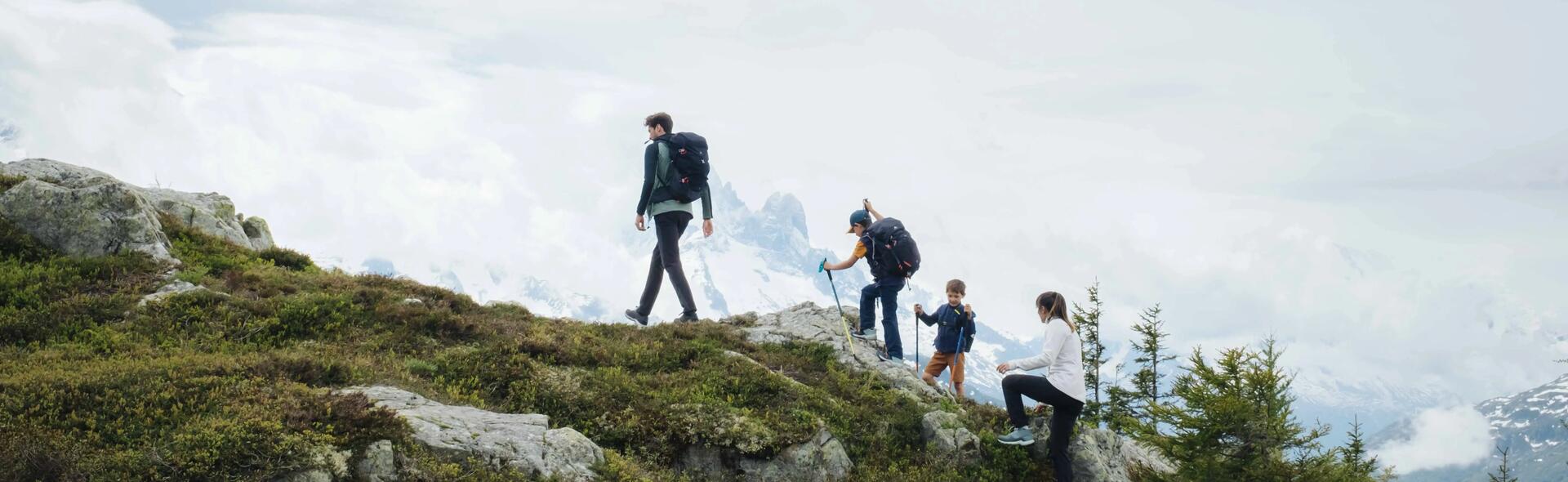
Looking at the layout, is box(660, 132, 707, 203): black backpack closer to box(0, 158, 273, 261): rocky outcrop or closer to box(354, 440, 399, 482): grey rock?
box(354, 440, 399, 482): grey rock

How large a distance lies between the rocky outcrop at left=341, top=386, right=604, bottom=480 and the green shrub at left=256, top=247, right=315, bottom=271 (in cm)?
921

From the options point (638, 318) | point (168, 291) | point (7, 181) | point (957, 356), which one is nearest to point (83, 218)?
point (168, 291)

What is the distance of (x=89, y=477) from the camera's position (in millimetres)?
8141

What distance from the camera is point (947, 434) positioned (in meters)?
13.7

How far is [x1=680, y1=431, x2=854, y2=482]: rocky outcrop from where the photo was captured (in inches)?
483

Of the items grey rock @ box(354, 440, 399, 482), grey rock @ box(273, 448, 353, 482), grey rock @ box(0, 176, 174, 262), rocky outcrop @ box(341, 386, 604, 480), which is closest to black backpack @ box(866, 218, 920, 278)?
rocky outcrop @ box(341, 386, 604, 480)

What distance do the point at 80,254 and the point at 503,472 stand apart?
1123 cm

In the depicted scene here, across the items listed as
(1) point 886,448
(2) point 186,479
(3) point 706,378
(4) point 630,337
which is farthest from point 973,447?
(2) point 186,479

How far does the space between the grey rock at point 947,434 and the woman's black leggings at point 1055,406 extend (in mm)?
769

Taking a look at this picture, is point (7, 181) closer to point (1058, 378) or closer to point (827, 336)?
point (827, 336)

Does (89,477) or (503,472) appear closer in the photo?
(89,477)

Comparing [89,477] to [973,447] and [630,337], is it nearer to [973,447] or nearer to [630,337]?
[630,337]

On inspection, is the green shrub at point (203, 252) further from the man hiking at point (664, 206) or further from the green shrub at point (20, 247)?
the man hiking at point (664, 206)

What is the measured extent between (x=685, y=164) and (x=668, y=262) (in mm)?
1997
